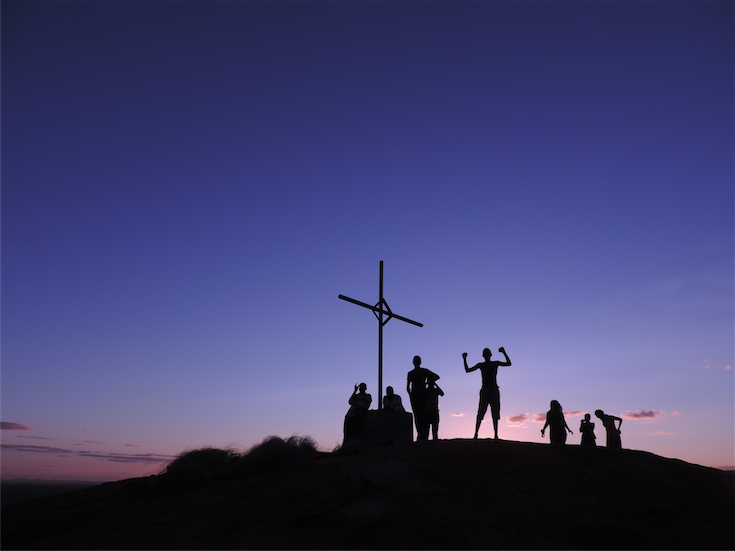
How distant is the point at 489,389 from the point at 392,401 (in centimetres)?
289

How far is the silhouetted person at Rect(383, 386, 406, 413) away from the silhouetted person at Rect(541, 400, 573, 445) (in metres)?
3.74

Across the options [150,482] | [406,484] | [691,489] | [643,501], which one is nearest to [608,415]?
[691,489]

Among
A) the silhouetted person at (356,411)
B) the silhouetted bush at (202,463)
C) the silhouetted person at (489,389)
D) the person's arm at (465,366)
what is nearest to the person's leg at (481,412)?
the silhouetted person at (489,389)

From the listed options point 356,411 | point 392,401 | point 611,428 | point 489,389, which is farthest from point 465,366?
point 611,428

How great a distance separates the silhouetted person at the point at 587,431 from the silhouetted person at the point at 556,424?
0.92 meters

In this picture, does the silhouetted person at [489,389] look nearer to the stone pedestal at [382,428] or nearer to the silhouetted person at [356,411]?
the stone pedestal at [382,428]

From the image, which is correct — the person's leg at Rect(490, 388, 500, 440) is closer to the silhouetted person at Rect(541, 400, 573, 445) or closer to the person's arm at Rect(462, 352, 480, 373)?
the person's arm at Rect(462, 352, 480, 373)

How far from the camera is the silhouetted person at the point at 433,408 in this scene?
13.5 meters

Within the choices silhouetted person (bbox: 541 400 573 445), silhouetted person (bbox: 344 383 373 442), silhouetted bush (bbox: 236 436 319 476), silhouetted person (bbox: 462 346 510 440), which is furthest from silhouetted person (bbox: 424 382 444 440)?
silhouetted bush (bbox: 236 436 319 476)

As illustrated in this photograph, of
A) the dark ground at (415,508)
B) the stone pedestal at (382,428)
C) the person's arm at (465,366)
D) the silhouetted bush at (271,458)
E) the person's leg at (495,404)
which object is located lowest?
the dark ground at (415,508)

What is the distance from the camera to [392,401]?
14.4m

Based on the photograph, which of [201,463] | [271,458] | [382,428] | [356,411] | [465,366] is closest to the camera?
[271,458]

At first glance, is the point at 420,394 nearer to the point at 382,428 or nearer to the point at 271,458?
the point at 382,428

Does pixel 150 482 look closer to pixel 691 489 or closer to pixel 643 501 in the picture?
pixel 643 501
